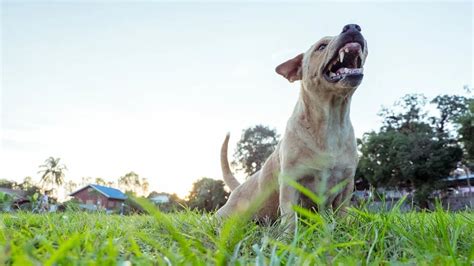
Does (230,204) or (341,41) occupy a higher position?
(341,41)

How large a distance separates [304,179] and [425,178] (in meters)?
40.7

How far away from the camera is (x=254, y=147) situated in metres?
52.0

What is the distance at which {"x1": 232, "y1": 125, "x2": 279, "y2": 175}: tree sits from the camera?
51031 millimetres

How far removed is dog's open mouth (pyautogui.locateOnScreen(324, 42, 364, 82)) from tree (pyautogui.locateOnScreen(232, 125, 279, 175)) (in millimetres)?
46693

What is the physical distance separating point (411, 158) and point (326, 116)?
38.7 meters

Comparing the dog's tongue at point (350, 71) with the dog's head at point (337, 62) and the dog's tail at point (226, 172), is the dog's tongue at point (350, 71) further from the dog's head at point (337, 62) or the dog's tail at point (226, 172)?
the dog's tail at point (226, 172)

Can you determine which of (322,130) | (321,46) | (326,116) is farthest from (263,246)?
(321,46)

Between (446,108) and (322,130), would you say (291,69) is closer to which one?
(322,130)

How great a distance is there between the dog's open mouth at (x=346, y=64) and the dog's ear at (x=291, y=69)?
1.85 feet

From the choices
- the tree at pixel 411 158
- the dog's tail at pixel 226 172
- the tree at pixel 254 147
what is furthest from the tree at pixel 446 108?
the dog's tail at pixel 226 172

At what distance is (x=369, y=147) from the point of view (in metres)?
41.3

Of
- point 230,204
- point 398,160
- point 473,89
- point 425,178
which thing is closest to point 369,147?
point 398,160

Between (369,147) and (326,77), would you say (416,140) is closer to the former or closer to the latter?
(369,147)

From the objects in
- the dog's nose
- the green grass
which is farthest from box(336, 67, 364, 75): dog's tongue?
the green grass
